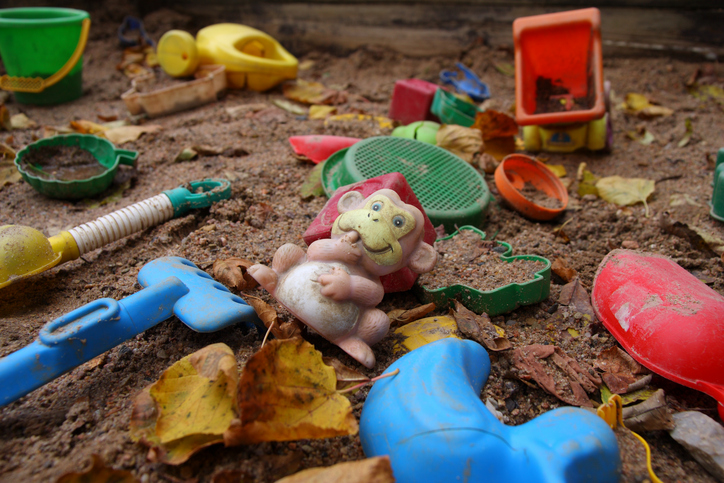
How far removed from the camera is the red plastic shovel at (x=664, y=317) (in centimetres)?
119

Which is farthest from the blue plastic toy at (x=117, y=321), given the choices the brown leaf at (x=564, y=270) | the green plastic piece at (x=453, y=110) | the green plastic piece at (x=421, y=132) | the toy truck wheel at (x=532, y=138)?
the toy truck wheel at (x=532, y=138)

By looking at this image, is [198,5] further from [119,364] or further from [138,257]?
[119,364]

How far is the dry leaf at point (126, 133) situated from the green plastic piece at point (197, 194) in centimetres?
98

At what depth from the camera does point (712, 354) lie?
3.87ft

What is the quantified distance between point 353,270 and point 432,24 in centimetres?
348

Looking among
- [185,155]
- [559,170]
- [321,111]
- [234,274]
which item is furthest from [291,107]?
[234,274]

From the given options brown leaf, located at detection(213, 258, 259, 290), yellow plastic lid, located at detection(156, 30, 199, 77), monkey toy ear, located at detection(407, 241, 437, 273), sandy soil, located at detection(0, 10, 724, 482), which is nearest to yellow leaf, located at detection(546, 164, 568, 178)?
sandy soil, located at detection(0, 10, 724, 482)

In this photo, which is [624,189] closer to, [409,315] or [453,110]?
[453,110]

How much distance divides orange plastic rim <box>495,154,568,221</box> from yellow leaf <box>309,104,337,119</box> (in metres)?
1.28

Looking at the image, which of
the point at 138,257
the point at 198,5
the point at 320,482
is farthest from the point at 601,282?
the point at 198,5

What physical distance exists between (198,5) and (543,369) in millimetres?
4871

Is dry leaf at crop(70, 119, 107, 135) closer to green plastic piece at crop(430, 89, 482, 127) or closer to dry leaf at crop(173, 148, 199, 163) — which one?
dry leaf at crop(173, 148, 199, 163)

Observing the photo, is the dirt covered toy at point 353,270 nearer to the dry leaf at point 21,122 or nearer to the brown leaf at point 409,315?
the brown leaf at point 409,315

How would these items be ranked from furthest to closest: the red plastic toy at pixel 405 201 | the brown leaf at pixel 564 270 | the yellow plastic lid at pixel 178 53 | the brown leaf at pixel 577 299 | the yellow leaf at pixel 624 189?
the yellow plastic lid at pixel 178 53 → the yellow leaf at pixel 624 189 → the brown leaf at pixel 564 270 → the brown leaf at pixel 577 299 → the red plastic toy at pixel 405 201
